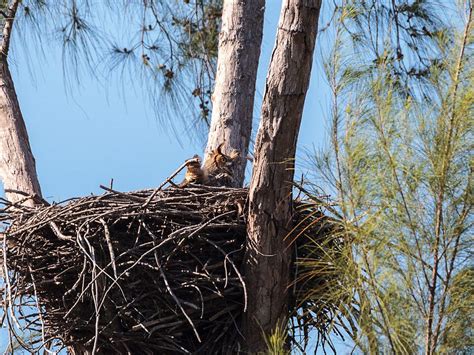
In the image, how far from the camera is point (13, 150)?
172 inches

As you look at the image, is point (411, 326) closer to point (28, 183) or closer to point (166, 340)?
point (166, 340)

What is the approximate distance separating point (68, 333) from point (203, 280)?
519mm

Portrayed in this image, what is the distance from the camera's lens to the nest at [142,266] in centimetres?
Result: 344

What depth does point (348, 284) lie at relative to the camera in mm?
3137

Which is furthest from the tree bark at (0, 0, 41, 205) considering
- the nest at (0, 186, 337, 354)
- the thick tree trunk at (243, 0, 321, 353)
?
the thick tree trunk at (243, 0, 321, 353)

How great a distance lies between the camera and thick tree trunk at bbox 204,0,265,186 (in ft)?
14.0

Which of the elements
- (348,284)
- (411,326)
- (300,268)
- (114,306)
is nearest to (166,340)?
(114,306)

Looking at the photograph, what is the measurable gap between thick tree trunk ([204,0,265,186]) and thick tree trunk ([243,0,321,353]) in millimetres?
691

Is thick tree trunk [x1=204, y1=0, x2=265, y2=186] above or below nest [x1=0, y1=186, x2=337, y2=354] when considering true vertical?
above

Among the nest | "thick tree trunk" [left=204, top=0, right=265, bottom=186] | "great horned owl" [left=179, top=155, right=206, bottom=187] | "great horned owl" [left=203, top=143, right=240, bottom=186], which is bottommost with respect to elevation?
the nest

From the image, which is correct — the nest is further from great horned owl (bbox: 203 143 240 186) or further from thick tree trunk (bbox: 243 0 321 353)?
great horned owl (bbox: 203 143 240 186)

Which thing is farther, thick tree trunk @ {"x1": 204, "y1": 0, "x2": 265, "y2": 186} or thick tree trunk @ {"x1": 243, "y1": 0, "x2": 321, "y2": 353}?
thick tree trunk @ {"x1": 204, "y1": 0, "x2": 265, "y2": 186}

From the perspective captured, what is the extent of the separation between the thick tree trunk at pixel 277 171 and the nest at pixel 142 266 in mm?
61

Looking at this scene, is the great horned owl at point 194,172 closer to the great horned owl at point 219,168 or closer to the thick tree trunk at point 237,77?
the great horned owl at point 219,168
